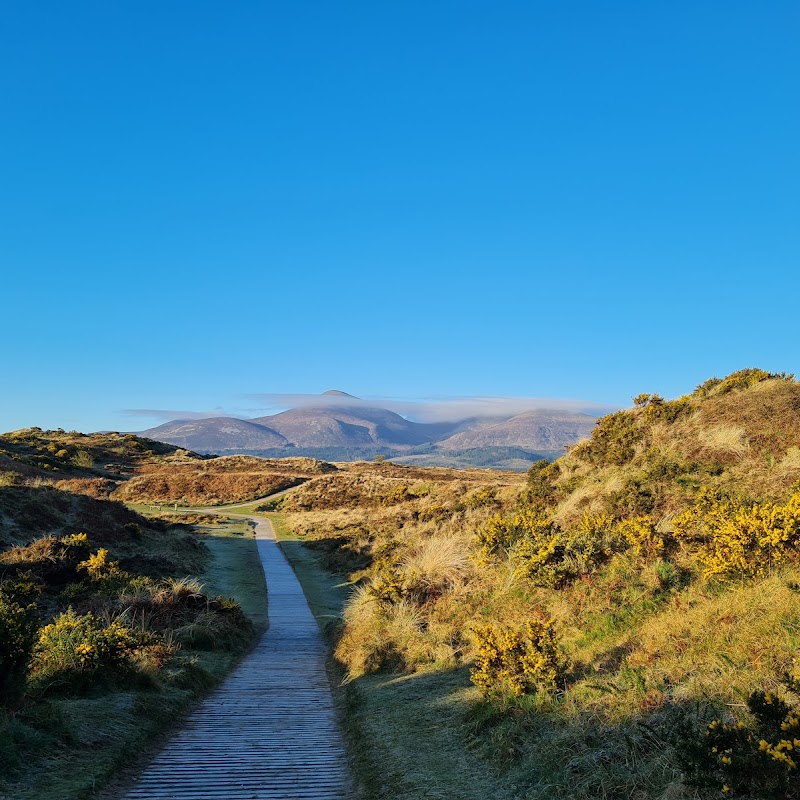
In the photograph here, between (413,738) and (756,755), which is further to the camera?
(413,738)

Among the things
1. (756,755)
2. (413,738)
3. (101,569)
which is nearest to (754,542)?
(756,755)

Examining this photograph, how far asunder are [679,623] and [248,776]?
6227 mm

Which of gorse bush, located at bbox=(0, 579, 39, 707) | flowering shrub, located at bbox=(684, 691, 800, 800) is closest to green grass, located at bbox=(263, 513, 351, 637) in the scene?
gorse bush, located at bbox=(0, 579, 39, 707)

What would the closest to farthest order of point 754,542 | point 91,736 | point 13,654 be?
point 13,654 < point 91,736 < point 754,542

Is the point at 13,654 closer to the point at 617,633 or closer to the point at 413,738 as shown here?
the point at 413,738

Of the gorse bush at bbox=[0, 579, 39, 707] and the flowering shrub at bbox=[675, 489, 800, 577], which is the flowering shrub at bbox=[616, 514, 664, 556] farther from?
the gorse bush at bbox=[0, 579, 39, 707]

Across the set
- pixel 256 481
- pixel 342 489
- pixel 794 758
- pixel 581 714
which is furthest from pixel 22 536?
pixel 256 481

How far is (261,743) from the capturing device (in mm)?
Result: 8992

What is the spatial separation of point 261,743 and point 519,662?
3861 mm

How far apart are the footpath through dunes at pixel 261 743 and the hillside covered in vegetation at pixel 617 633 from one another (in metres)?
0.61

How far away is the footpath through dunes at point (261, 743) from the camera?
739 cm

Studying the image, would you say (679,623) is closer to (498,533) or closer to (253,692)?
(253,692)

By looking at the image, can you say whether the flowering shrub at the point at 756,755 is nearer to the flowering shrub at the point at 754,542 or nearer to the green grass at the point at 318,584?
the flowering shrub at the point at 754,542

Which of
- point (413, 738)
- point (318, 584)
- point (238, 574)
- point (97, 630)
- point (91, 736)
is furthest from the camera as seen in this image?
point (238, 574)
